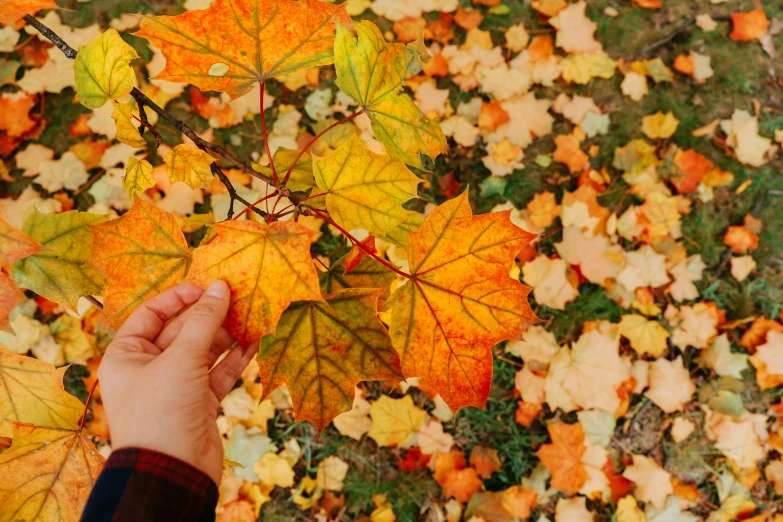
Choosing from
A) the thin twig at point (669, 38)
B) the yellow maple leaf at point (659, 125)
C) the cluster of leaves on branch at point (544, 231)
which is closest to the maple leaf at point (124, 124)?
the cluster of leaves on branch at point (544, 231)

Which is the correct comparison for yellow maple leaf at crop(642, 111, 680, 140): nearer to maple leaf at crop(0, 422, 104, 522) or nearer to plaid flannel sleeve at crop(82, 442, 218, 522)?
plaid flannel sleeve at crop(82, 442, 218, 522)

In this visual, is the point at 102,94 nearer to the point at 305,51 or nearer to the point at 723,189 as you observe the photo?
the point at 305,51

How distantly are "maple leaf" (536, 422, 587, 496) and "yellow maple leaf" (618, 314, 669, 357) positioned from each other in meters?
0.48

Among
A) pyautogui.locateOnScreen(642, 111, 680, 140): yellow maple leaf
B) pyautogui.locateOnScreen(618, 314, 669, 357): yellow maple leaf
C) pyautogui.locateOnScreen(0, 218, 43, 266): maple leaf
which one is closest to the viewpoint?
pyautogui.locateOnScreen(0, 218, 43, 266): maple leaf

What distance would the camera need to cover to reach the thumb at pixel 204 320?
1011mm

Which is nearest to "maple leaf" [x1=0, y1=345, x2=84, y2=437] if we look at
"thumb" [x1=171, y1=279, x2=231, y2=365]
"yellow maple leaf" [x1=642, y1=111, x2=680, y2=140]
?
"thumb" [x1=171, y1=279, x2=231, y2=365]

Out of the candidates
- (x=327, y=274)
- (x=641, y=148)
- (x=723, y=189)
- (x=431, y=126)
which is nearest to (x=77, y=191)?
(x=327, y=274)

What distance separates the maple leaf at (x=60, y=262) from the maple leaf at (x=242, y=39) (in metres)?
0.45

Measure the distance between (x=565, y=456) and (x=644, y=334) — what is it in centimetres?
69

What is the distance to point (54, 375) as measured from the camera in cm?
118

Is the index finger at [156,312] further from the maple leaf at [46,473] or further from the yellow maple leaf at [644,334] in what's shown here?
the yellow maple leaf at [644,334]

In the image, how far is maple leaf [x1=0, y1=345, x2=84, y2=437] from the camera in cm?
116

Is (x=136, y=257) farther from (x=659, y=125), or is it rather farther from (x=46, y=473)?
(x=659, y=125)

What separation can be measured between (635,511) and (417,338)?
5.84 feet
